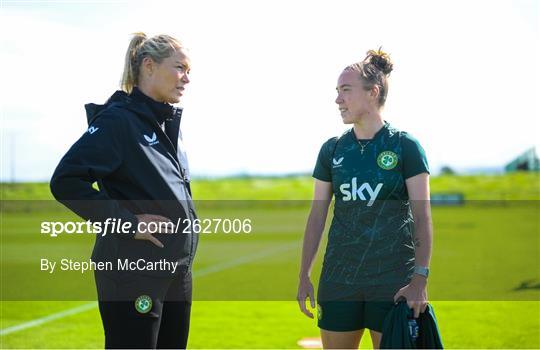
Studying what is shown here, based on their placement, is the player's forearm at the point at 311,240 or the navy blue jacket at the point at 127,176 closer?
the navy blue jacket at the point at 127,176

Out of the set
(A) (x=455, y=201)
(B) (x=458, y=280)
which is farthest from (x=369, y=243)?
(A) (x=455, y=201)

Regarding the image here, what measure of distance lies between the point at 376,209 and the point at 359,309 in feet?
1.86

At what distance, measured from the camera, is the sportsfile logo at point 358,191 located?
3.64 m

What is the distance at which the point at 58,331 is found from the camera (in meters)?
7.72

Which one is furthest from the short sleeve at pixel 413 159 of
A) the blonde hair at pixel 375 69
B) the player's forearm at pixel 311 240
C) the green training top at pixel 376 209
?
the player's forearm at pixel 311 240

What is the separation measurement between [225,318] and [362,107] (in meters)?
5.44

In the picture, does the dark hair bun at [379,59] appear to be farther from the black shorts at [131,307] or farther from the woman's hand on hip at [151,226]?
the black shorts at [131,307]

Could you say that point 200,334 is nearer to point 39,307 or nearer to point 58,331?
point 58,331

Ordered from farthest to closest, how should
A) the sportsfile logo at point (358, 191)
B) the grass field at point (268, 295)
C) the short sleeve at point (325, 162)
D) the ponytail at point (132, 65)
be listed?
the grass field at point (268, 295) < the short sleeve at point (325, 162) < the sportsfile logo at point (358, 191) < the ponytail at point (132, 65)

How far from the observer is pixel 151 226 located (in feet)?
10.9

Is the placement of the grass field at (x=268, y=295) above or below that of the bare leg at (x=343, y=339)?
below

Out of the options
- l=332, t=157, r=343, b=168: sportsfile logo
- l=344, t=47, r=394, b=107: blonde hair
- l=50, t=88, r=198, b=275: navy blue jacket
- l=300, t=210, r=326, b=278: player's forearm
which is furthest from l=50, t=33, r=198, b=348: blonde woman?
l=344, t=47, r=394, b=107: blonde hair

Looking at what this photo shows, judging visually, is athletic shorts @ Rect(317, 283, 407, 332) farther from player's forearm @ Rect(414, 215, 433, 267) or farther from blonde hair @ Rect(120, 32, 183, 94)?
blonde hair @ Rect(120, 32, 183, 94)

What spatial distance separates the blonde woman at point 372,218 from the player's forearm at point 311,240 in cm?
16
